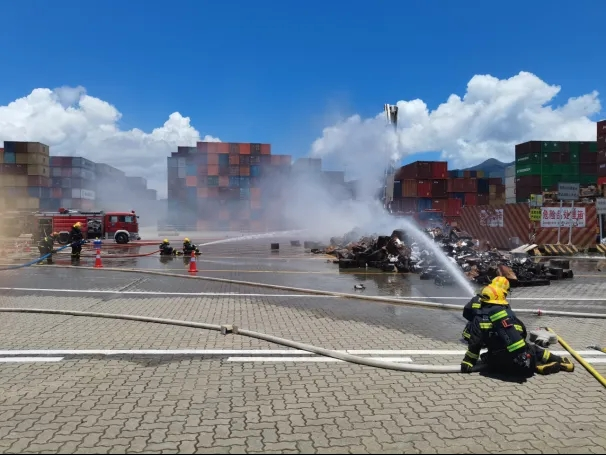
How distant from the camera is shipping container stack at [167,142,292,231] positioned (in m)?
63.6

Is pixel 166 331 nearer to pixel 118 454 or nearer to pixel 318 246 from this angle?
pixel 118 454

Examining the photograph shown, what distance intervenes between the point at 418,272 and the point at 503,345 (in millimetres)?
11136

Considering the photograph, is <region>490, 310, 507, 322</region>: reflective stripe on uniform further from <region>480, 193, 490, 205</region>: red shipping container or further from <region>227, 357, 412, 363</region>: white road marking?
<region>480, 193, 490, 205</region>: red shipping container

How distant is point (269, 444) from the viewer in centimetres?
364

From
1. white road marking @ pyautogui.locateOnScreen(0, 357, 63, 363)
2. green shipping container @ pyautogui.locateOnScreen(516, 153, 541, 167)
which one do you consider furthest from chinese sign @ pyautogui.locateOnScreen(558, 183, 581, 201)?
green shipping container @ pyautogui.locateOnScreen(516, 153, 541, 167)

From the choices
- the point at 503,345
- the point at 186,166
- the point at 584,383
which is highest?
the point at 186,166

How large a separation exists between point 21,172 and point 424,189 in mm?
51878

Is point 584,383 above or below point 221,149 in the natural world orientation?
below

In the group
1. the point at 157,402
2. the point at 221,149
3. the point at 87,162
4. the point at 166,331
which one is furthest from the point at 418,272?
the point at 87,162

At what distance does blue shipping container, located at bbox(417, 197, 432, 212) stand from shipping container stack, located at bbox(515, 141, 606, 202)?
1106 cm

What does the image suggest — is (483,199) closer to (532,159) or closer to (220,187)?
(532,159)

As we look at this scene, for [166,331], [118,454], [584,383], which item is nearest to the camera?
[118,454]

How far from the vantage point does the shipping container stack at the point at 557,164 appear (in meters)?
50.6

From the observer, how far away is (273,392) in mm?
4809
